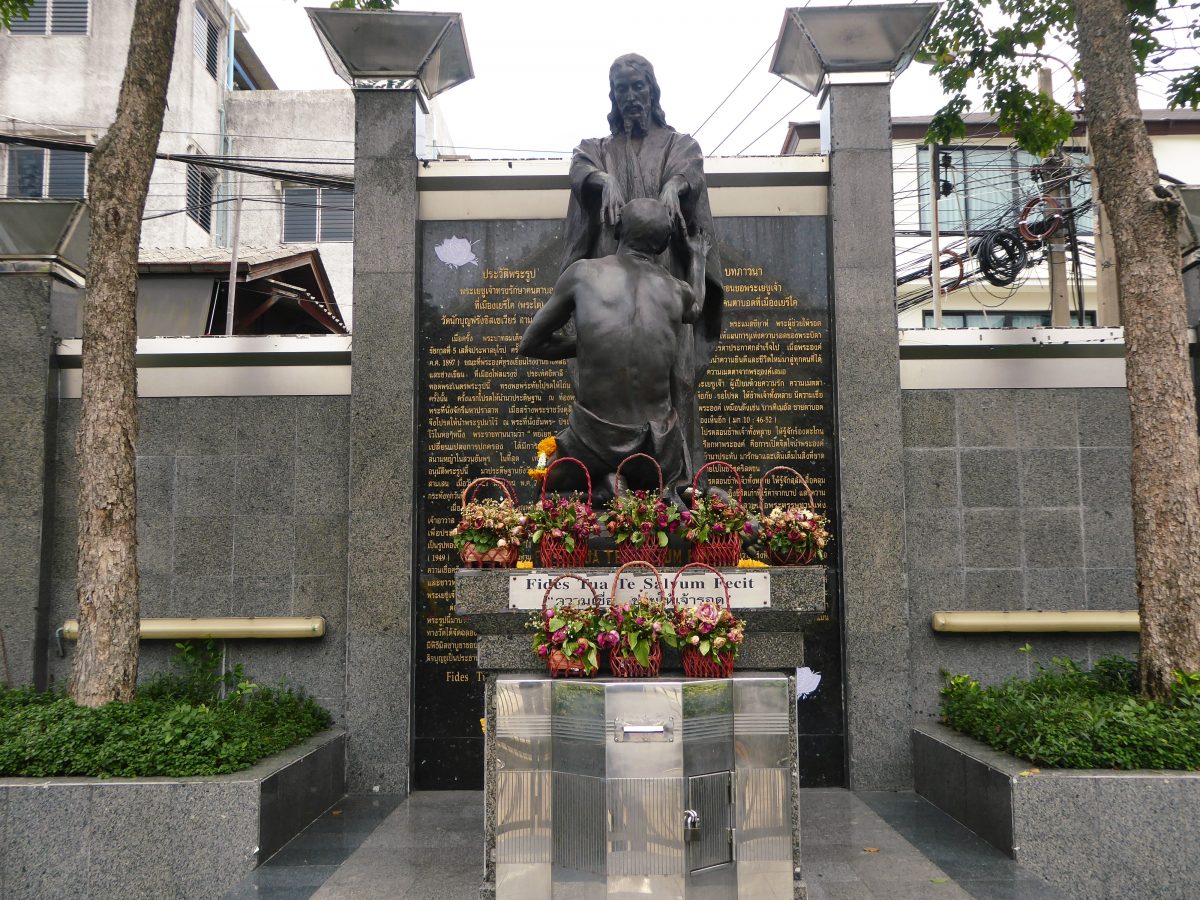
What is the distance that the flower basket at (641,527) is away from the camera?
5.22 meters

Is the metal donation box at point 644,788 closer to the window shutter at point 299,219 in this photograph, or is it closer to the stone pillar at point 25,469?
the stone pillar at point 25,469

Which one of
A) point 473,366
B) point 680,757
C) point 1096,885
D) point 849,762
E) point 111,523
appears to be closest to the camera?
point 680,757

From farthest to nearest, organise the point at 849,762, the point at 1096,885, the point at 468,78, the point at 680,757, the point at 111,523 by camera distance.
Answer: the point at 468,78
the point at 849,762
the point at 111,523
the point at 1096,885
the point at 680,757

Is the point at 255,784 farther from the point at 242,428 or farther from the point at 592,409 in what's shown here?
the point at 242,428

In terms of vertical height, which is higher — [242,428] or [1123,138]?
[1123,138]

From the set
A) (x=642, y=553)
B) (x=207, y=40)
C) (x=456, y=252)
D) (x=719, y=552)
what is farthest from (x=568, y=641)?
(x=207, y=40)

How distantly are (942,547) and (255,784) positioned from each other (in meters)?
6.02

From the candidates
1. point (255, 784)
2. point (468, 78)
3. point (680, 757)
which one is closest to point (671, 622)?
point (680, 757)

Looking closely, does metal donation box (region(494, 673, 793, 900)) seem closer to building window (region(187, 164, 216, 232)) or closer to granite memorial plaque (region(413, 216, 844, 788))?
granite memorial plaque (region(413, 216, 844, 788))

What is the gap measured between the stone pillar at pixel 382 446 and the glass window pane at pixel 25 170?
456 inches

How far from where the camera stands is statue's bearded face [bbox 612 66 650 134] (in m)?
6.29

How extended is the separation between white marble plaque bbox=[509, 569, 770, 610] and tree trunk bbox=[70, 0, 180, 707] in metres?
3.27

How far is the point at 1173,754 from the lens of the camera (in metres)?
5.69

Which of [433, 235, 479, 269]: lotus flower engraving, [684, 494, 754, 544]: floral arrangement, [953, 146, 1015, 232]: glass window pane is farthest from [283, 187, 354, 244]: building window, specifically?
[684, 494, 754, 544]: floral arrangement
